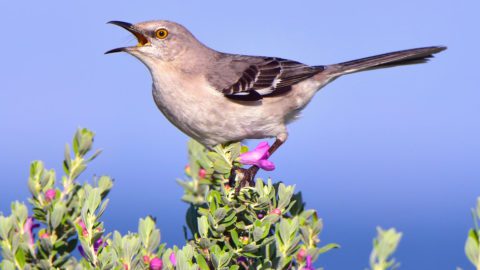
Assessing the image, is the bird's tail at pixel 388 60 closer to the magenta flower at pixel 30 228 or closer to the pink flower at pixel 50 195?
the pink flower at pixel 50 195

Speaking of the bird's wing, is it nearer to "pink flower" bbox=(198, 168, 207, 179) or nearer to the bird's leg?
the bird's leg

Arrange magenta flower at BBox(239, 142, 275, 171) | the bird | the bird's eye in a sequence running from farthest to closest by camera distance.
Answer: the bird's eye → the bird → magenta flower at BBox(239, 142, 275, 171)

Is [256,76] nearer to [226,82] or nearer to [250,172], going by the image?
[226,82]

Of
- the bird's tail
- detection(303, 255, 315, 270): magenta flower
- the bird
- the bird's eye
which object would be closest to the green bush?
detection(303, 255, 315, 270): magenta flower

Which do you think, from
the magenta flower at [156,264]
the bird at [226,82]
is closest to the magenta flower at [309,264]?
the magenta flower at [156,264]

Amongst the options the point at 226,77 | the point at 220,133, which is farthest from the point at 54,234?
the point at 226,77

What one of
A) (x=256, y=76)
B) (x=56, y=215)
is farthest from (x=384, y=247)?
(x=256, y=76)
